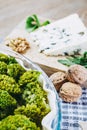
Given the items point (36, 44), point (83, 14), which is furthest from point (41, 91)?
point (83, 14)

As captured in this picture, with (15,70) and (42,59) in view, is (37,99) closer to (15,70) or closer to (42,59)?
(15,70)

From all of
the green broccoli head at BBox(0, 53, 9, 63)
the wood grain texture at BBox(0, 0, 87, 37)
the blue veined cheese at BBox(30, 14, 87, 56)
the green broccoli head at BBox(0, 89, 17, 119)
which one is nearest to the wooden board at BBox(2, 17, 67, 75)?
the blue veined cheese at BBox(30, 14, 87, 56)

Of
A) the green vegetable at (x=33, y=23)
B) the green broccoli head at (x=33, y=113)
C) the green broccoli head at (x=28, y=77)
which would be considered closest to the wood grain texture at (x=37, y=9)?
the green vegetable at (x=33, y=23)

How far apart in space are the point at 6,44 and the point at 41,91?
0.66m

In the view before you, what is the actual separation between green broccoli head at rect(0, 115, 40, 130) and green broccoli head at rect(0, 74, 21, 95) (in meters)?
0.13

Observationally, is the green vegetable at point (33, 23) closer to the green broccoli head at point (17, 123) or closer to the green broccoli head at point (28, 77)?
the green broccoli head at point (28, 77)

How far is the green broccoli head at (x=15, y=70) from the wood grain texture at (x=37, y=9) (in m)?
1.37

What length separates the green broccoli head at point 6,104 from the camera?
924 mm

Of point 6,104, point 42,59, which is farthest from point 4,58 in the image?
point 42,59

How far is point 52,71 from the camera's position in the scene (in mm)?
1428

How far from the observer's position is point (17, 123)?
86 centimetres

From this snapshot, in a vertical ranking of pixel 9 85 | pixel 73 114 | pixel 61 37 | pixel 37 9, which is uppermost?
pixel 37 9

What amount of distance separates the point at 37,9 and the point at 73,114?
5.26ft

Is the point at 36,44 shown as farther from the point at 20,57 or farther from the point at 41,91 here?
the point at 41,91
